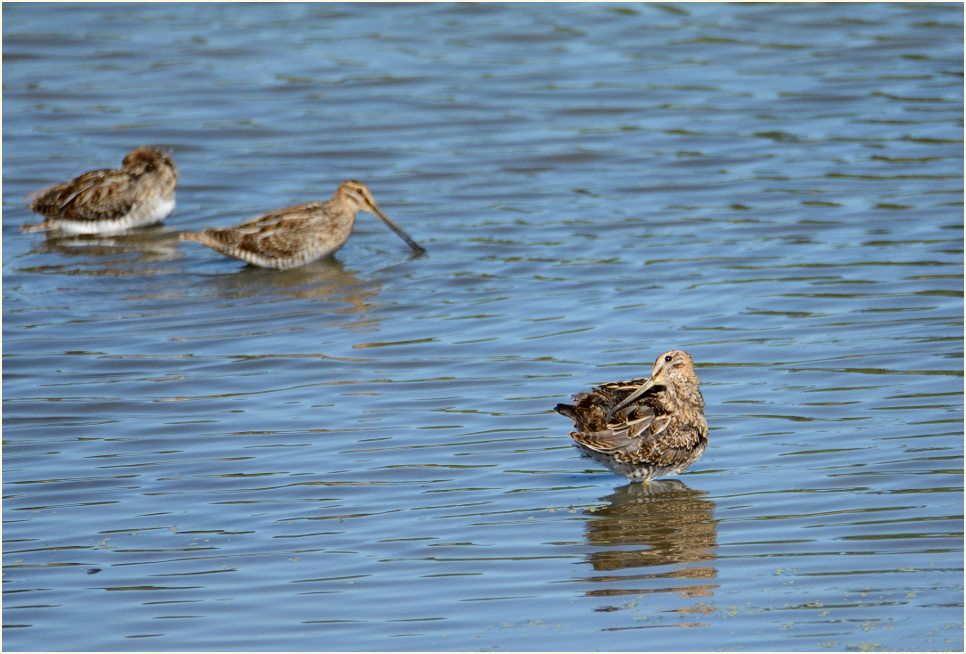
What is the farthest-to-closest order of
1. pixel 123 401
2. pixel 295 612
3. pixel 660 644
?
pixel 123 401 → pixel 295 612 → pixel 660 644

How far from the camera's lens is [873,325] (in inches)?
379

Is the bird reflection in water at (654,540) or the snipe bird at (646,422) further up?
the snipe bird at (646,422)

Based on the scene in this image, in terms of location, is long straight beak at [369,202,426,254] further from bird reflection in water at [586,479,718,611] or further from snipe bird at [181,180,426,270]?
bird reflection in water at [586,479,718,611]

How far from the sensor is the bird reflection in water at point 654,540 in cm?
610

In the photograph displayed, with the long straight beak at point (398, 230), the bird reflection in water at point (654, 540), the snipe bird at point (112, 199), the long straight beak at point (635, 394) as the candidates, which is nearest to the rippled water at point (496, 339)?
the bird reflection in water at point (654, 540)

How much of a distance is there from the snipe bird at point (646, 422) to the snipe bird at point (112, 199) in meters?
7.11

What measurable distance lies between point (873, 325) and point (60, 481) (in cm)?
529

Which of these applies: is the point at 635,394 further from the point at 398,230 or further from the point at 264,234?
the point at 264,234

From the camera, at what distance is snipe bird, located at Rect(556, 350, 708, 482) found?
7215 millimetres

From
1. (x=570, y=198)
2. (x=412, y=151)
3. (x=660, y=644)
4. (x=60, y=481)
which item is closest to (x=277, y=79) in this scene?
(x=412, y=151)

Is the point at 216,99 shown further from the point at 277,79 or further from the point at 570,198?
the point at 570,198

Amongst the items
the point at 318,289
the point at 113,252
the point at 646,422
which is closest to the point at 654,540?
the point at 646,422

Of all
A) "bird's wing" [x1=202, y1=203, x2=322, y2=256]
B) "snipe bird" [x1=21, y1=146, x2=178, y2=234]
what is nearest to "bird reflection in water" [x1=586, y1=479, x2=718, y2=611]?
"bird's wing" [x1=202, y1=203, x2=322, y2=256]

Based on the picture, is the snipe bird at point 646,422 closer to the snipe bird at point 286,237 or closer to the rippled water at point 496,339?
the rippled water at point 496,339
